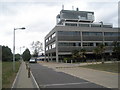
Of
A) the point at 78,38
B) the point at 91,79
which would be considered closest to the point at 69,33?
the point at 78,38

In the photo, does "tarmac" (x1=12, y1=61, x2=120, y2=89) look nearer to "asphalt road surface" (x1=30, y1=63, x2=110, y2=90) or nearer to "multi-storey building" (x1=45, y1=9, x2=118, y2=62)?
"asphalt road surface" (x1=30, y1=63, x2=110, y2=90)

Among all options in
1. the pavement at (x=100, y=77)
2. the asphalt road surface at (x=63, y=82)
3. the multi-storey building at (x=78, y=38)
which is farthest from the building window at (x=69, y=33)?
the asphalt road surface at (x=63, y=82)

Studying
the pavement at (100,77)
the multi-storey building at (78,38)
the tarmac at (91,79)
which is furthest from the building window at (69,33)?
the tarmac at (91,79)

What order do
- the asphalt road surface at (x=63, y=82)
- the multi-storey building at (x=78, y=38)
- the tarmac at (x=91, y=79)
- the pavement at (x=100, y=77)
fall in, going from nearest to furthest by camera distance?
the asphalt road surface at (x=63, y=82), the tarmac at (x=91, y=79), the pavement at (x=100, y=77), the multi-storey building at (x=78, y=38)

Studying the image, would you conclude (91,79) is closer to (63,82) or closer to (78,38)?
(63,82)

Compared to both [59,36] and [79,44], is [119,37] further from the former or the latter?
[59,36]

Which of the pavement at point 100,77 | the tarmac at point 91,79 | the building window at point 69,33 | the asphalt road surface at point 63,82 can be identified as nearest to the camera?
the asphalt road surface at point 63,82

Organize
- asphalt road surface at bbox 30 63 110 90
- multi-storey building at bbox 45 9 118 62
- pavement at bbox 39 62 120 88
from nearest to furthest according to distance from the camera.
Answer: asphalt road surface at bbox 30 63 110 90
pavement at bbox 39 62 120 88
multi-storey building at bbox 45 9 118 62

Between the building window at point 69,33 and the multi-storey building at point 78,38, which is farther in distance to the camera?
the building window at point 69,33

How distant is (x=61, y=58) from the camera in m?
70.7

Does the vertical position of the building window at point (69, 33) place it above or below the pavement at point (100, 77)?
above

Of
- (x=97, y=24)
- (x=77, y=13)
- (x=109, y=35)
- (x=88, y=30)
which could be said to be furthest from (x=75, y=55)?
(x=77, y=13)

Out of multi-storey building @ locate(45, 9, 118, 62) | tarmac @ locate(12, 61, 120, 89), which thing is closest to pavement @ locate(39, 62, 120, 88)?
tarmac @ locate(12, 61, 120, 89)

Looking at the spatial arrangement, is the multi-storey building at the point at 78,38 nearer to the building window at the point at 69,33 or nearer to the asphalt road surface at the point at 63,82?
the building window at the point at 69,33
